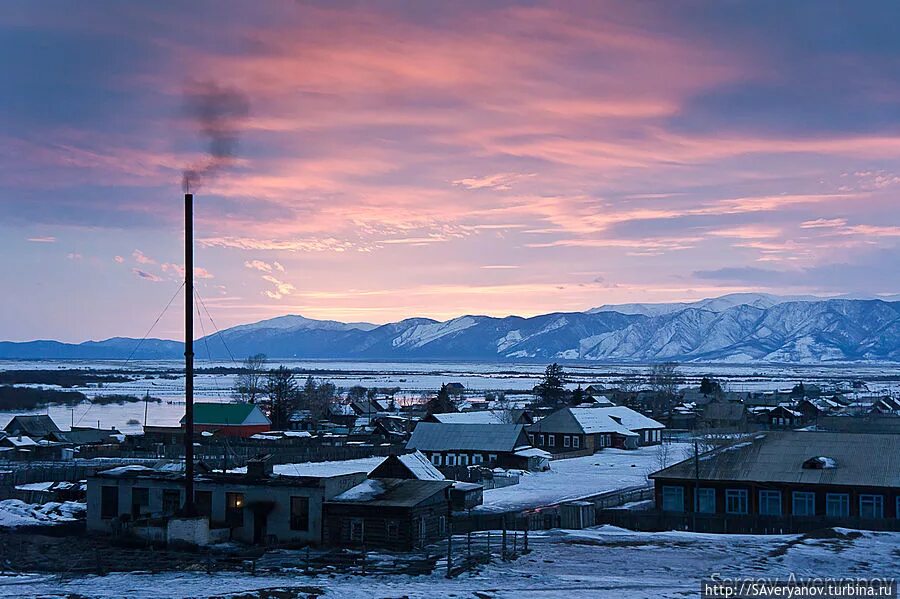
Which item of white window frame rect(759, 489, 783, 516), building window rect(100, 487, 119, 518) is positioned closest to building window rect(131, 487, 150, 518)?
building window rect(100, 487, 119, 518)

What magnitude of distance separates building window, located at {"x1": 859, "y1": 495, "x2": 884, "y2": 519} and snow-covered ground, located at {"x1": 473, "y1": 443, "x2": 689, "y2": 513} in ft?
51.6

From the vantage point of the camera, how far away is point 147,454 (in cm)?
8262

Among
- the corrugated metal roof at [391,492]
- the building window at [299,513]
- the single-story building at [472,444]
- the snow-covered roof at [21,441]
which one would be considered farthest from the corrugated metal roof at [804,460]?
the snow-covered roof at [21,441]

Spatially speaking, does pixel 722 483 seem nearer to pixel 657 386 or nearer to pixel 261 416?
pixel 261 416

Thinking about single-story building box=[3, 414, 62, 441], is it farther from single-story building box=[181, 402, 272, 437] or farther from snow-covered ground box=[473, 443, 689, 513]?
snow-covered ground box=[473, 443, 689, 513]

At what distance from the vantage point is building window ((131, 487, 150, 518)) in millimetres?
45688

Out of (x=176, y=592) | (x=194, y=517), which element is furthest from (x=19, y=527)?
(x=176, y=592)

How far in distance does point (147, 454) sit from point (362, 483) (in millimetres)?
44401

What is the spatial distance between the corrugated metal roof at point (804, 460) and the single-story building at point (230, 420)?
6634 cm

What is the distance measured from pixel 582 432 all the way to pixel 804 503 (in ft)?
158

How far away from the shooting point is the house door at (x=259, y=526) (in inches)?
1658

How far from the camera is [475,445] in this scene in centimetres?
8256

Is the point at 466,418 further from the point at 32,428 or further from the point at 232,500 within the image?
the point at 232,500

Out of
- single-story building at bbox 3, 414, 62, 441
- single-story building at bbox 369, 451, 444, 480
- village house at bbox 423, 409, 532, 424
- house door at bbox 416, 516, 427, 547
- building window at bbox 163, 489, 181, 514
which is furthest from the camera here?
single-story building at bbox 3, 414, 62, 441
